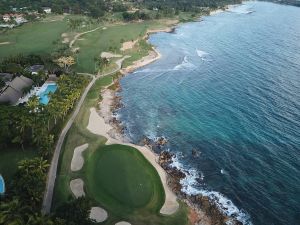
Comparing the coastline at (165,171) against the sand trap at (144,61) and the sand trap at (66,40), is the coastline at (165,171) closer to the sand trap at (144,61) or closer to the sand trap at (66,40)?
the sand trap at (144,61)

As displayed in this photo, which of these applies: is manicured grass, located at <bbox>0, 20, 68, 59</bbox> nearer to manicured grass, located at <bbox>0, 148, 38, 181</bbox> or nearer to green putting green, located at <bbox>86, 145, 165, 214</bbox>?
manicured grass, located at <bbox>0, 148, 38, 181</bbox>

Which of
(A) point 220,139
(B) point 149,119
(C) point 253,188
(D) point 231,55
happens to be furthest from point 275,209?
(D) point 231,55

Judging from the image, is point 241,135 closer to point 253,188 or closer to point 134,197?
point 253,188

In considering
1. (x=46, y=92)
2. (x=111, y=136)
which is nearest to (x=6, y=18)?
(x=46, y=92)

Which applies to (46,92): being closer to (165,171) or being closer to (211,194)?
(165,171)

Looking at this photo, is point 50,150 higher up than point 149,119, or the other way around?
point 50,150

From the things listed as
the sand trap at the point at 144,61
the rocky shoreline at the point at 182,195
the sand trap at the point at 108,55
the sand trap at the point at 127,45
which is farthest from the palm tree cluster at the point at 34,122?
the sand trap at the point at 127,45
